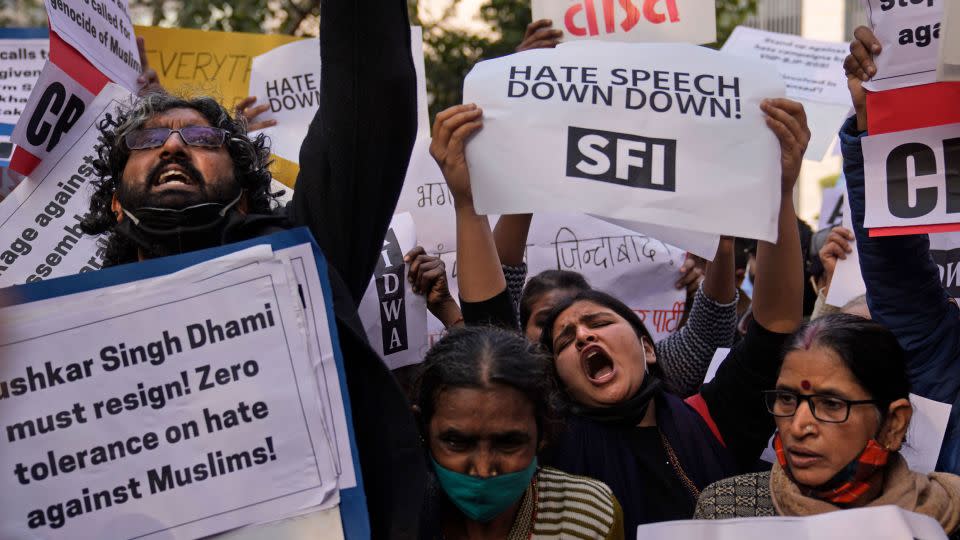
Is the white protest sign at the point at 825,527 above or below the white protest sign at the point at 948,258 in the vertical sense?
above

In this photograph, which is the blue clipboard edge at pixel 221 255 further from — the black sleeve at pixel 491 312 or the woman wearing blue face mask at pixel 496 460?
the black sleeve at pixel 491 312

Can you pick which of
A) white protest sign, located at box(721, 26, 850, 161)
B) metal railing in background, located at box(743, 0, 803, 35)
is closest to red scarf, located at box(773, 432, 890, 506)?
white protest sign, located at box(721, 26, 850, 161)

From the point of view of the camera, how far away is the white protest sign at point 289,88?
4778 millimetres

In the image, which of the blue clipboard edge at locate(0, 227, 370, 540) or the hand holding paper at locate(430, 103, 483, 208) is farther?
the hand holding paper at locate(430, 103, 483, 208)

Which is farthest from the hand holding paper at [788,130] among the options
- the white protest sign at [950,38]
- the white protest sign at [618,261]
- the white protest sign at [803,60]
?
the white protest sign at [803,60]

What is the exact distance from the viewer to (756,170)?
118 inches

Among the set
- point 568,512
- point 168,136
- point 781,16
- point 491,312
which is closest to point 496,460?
point 568,512

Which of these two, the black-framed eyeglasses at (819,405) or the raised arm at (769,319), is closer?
the black-framed eyeglasses at (819,405)

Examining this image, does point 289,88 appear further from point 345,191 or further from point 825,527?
point 825,527

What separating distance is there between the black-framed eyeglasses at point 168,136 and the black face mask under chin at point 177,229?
0.18 metres

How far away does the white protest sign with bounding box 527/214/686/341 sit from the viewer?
4.51 m

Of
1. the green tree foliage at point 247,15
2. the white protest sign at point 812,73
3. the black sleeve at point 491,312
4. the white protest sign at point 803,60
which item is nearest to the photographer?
the black sleeve at point 491,312

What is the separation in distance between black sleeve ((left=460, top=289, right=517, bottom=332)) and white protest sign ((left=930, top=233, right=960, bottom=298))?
1.30 metres

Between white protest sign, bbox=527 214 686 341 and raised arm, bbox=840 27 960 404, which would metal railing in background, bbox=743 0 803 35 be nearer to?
white protest sign, bbox=527 214 686 341
